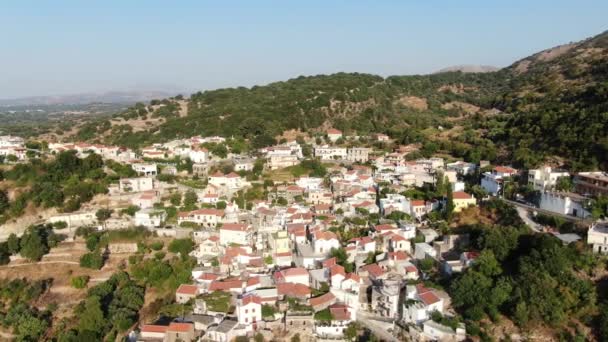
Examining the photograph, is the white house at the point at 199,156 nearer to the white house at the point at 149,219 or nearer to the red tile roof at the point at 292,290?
the white house at the point at 149,219

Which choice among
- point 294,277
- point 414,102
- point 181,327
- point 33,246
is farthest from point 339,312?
point 414,102

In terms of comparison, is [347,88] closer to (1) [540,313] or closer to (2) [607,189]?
(2) [607,189]

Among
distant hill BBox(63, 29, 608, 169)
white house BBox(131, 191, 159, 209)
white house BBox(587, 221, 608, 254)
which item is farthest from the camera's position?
distant hill BBox(63, 29, 608, 169)

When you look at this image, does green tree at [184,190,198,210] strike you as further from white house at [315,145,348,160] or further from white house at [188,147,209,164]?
white house at [315,145,348,160]

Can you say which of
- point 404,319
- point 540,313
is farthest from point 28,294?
point 540,313

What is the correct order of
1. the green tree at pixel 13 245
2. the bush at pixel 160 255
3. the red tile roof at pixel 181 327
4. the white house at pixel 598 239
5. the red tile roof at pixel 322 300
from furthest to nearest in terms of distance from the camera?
the green tree at pixel 13 245 < the bush at pixel 160 255 < the white house at pixel 598 239 < the red tile roof at pixel 322 300 < the red tile roof at pixel 181 327

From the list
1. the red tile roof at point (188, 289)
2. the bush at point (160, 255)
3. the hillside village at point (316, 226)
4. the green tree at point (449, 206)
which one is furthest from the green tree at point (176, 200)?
the green tree at point (449, 206)

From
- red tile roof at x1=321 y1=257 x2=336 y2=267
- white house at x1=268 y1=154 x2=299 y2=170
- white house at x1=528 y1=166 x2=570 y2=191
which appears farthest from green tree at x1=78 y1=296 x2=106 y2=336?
white house at x1=528 y1=166 x2=570 y2=191

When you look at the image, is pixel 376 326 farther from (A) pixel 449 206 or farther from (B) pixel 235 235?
(A) pixel 449 206
